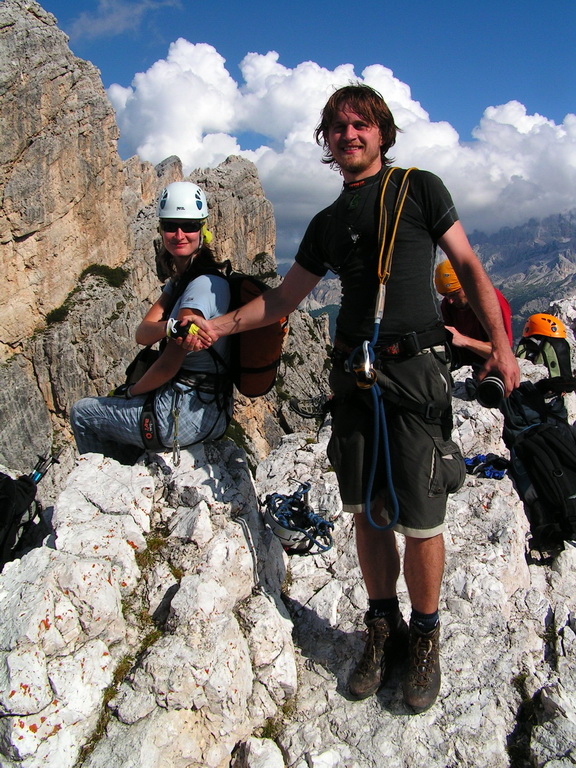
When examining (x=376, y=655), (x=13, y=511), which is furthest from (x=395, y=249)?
(x=13, y=511)

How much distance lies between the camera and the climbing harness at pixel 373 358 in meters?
3.54

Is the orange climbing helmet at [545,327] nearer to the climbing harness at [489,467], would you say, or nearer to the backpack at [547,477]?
the backpack at [547,477]

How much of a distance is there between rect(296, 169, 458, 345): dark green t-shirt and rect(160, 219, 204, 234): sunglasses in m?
1.66

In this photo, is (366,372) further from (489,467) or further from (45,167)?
(45,167)

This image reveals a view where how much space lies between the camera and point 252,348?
4.95 metres

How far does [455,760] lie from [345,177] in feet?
14.2

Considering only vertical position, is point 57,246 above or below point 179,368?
above

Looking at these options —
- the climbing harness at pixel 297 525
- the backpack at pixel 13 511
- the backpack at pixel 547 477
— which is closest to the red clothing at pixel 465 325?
the backpack at pixel 547 477

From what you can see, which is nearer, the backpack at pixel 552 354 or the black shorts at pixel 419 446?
the black shorts at pixel 419 446

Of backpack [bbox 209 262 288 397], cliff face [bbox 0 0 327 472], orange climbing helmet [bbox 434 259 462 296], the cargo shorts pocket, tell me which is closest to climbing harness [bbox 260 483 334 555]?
backpack [bbox 209 262 288 397]

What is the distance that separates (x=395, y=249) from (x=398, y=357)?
0.78m

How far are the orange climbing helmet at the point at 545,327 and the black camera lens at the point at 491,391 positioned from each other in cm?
740

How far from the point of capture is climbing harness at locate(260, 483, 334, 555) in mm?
5227

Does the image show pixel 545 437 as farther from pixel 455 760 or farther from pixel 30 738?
pixel 30 738
